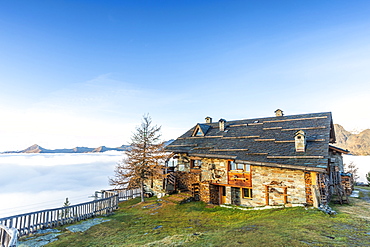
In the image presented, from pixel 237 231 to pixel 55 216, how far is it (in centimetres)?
1173

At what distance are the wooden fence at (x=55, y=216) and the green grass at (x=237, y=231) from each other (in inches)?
65.1

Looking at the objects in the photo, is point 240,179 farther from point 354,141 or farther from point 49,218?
point 354,141

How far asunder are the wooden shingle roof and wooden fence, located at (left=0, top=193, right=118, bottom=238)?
31.2 feet

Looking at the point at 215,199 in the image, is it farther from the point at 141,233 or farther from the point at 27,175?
the point at 27,175

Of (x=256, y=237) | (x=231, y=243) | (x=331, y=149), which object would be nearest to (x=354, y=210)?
(x=331, y=149)

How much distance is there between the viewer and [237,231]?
8586 millimetres

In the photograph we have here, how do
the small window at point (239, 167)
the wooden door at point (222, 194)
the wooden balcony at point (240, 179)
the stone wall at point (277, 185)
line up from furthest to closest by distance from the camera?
the wooden door at point (222, 194) < the small window at point (239, 167) < the wooden balcony at point (240, 179) < the stone wall at point (277, 185)

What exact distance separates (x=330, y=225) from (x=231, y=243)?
5.39 m

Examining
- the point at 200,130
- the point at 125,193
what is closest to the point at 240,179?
the point at 200,130

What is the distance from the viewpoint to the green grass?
7.02 m

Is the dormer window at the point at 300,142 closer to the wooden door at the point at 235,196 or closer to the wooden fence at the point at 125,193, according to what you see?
the wooden door at the point at 235,196

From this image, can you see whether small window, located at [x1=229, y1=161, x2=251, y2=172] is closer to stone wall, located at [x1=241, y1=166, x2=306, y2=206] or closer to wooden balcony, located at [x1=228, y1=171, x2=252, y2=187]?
wooden balcony, located at [x1=228, y1=171, x2=252, y2=187]

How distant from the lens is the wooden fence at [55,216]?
10453mm

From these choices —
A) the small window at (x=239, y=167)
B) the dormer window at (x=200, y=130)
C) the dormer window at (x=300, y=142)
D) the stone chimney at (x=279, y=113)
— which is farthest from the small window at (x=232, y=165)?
the stone chimney at (x=279, y=113)
